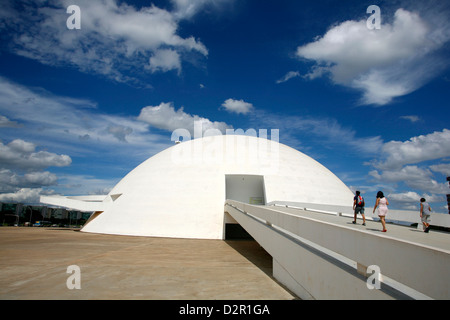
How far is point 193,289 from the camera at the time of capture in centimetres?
656

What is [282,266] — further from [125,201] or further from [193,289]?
[125,201]

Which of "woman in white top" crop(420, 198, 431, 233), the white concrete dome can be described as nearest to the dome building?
the white concrete dome

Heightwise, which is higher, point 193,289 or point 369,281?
point 369,281

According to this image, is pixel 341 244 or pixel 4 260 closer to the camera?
pixel 341 244

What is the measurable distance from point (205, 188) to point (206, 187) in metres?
0.11

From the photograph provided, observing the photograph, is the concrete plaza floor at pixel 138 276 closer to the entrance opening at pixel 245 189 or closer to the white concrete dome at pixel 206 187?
the white concrete dome at pixel 206 187

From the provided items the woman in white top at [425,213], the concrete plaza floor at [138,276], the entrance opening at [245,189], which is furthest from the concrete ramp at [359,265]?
Answer: the entrance opening at [245,189]

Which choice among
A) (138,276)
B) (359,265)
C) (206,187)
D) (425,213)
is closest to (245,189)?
(206,187)

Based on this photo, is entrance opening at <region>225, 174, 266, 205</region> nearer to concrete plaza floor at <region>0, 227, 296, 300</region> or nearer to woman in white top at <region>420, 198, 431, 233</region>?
concrete plaza floor at <region>0, 227, 296, 300</region>

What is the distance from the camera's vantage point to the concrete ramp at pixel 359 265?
8.47ft

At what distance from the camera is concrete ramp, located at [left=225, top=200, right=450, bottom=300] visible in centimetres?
258

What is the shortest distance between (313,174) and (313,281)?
1990 cm

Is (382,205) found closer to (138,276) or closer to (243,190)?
(138,276)
